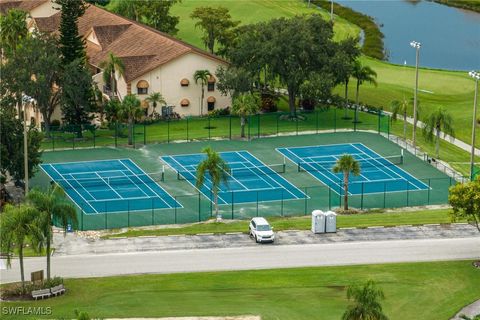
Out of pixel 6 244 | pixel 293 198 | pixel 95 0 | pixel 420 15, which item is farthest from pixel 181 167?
pixel 420 15

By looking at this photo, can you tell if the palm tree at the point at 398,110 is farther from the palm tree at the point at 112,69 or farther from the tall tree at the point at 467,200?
the tall tree at the point at 467,200

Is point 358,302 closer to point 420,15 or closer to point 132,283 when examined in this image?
point 132,283

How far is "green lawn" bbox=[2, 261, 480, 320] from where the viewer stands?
59.3m

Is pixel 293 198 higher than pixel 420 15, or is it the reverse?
pixel 420 15

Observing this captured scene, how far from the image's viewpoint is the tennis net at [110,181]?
288 ft

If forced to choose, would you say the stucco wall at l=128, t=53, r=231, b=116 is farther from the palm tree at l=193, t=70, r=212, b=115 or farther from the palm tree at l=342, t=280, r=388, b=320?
the palm tree at l=342, t=280, r=388, b=320

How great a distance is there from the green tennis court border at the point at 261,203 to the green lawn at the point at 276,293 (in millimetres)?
14065

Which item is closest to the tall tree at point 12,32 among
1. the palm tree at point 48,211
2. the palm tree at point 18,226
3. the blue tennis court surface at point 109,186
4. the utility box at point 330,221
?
the blue tennis court surface at point 109,186

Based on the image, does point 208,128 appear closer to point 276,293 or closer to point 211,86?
point 211,86

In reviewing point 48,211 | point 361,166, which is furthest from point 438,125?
point 48,211

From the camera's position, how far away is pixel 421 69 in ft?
455

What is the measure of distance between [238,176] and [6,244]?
3309 centimetres

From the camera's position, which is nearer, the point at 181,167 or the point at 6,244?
the point at 6,244

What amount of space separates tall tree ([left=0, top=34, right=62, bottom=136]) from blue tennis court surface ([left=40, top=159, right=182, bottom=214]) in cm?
846
